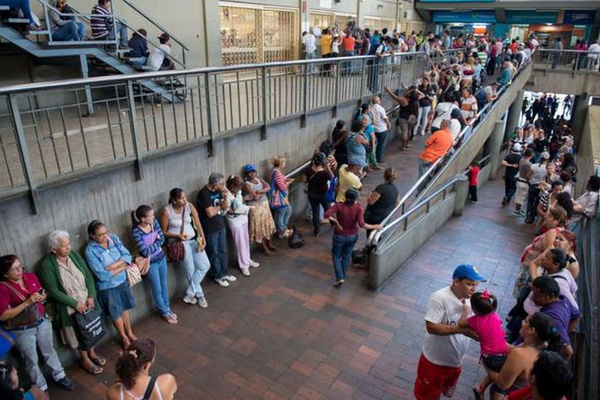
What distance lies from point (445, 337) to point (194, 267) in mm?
3351

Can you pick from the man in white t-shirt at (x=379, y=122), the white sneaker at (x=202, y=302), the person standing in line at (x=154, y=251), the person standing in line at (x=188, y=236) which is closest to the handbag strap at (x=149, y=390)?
the person standing in line at (x=154, y=251)

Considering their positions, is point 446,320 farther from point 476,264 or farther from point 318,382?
point 476,264

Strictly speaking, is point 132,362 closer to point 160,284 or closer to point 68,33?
point 160,284

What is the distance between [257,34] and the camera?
12.9 m

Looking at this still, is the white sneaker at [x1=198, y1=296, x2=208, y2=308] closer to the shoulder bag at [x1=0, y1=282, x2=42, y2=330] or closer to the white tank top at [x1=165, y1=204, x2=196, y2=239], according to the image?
the white tank top at [x1=165, y1=204, x2=196, y2=239]

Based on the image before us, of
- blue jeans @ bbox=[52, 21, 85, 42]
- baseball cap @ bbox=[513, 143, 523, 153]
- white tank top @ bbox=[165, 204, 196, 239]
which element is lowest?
baseball cap @ bbox=[513, 143, 523, 153]

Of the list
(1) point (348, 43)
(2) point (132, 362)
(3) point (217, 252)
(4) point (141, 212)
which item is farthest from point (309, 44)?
(2) point (132, 362)

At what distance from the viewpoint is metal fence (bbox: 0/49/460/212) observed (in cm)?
417

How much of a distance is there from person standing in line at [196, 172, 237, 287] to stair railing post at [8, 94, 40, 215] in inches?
78.3

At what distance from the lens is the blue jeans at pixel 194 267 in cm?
545

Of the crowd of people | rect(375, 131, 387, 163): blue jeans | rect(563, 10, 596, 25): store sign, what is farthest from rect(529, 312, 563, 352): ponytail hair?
rect(563, 10, 596, 25): store sign

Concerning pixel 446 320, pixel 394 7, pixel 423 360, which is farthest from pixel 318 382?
pixel 394 7

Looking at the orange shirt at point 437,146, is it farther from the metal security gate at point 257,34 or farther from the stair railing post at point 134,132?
the metal security gate at point 257,34

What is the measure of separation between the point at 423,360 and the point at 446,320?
526mm
